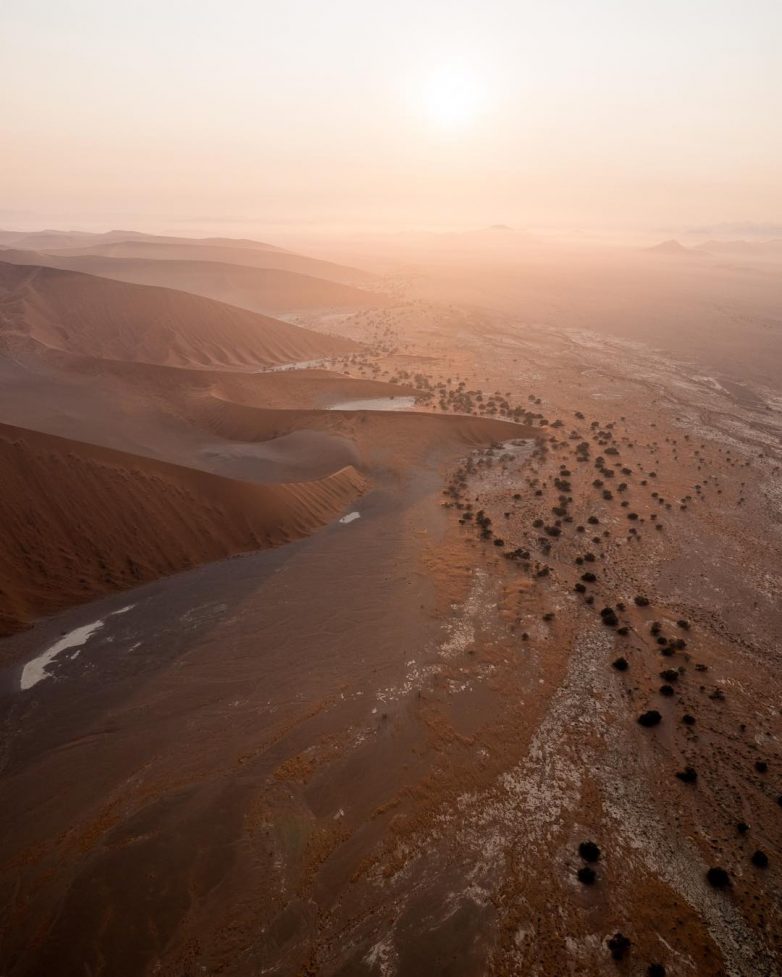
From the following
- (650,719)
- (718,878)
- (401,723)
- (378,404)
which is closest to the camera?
(718,878)

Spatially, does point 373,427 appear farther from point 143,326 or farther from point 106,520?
point 143,326

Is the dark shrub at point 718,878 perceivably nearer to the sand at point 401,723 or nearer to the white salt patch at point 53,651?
Result: the sand at point 401,723

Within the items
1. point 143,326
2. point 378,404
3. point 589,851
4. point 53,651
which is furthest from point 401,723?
point 143,326

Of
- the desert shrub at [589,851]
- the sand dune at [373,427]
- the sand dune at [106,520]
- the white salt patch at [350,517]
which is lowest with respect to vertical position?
the white salt patch at [350,517]

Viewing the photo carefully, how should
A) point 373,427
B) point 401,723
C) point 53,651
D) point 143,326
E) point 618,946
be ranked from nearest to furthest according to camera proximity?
point 618,946
point 401,723
point 53,651
point 373,427
point 143,326

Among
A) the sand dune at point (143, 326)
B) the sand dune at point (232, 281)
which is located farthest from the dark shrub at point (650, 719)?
the sand dune at point (232, 281)
